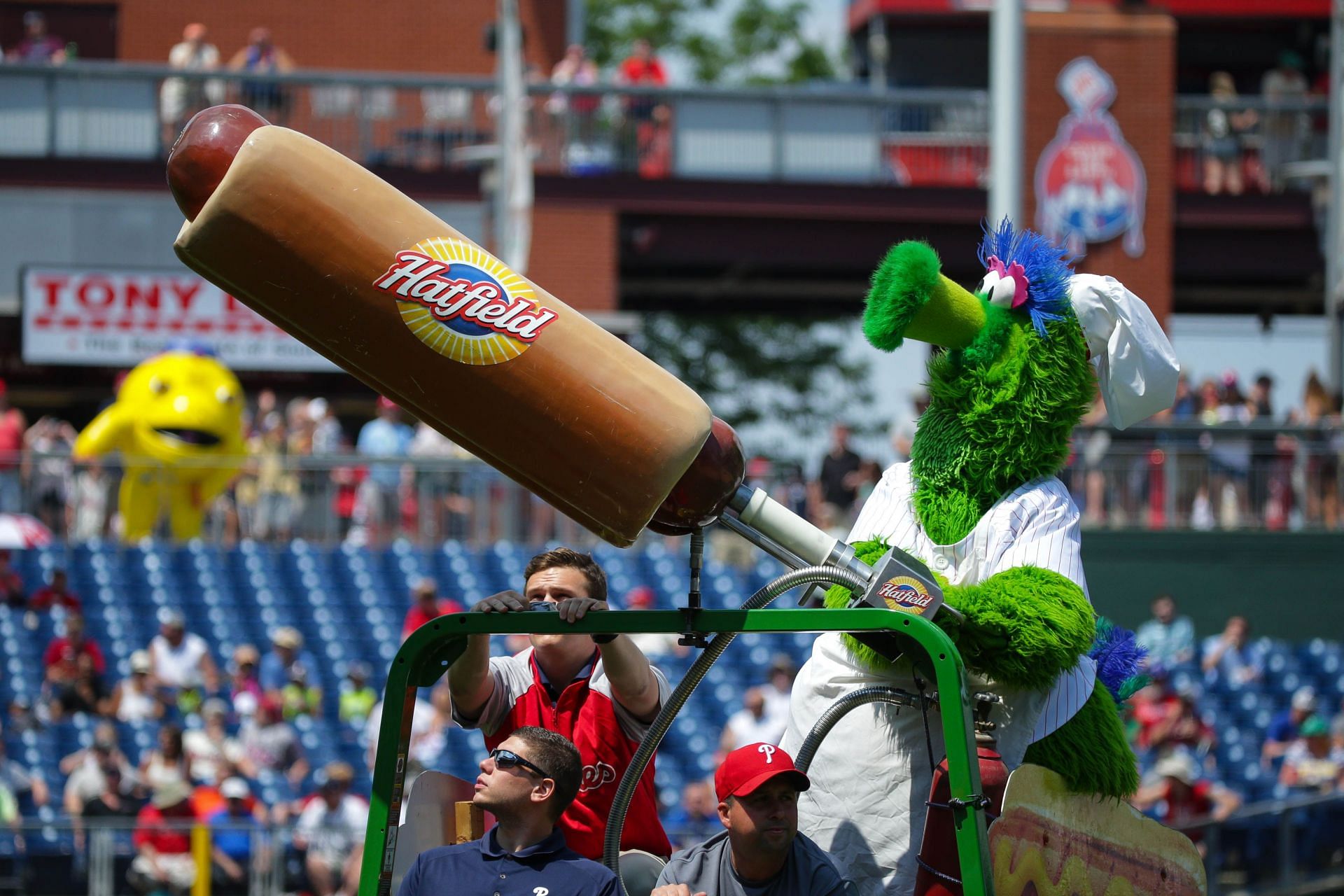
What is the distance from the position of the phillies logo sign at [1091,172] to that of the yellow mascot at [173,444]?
837 centimetres

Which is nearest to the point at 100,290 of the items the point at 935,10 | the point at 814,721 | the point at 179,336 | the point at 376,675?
the point at 179,336

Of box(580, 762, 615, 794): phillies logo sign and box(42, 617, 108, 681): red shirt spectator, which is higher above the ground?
box(580, 762, 615, 794): phillies logo sign

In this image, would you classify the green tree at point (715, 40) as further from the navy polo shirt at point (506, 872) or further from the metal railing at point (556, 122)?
the navy polo shirt at point (506, 872)

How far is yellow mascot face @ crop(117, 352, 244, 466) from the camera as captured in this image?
1386 centimetres

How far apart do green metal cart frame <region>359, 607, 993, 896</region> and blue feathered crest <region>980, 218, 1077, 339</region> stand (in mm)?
A: 1149

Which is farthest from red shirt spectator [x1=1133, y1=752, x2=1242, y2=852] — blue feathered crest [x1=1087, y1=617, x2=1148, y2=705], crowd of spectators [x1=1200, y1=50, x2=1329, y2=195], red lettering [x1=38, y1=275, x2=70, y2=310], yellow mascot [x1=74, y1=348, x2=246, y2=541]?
red lettering [x1=38, y1=275, x2=70, y2=310]

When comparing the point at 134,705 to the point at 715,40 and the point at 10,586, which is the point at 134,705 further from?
the point at 715,40

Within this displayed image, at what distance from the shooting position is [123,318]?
695 inches

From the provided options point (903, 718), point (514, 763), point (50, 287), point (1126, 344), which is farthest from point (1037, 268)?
point (50, 287)

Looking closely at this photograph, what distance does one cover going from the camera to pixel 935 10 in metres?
24.5

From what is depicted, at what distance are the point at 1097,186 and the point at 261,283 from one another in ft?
51.5

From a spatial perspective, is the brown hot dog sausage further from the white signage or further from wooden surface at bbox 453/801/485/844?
the white signage

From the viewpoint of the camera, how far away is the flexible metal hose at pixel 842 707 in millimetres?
4180

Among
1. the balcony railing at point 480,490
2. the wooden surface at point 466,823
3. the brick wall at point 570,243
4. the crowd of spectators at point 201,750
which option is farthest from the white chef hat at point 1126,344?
the brick wall at point 570,243
